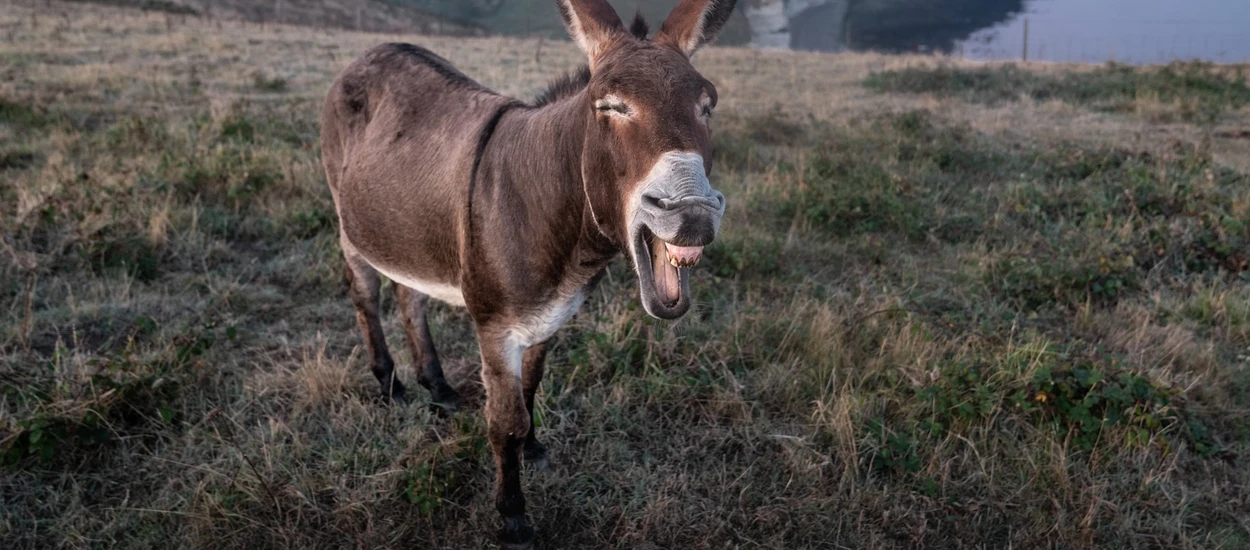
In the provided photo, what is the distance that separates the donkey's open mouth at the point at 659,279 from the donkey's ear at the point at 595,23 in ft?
2.63

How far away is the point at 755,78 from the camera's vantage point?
632 inches

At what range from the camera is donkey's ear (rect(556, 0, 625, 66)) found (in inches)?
92.8

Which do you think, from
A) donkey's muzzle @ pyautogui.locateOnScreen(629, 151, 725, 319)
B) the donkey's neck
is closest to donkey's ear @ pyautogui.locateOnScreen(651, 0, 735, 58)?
the donkey's neck

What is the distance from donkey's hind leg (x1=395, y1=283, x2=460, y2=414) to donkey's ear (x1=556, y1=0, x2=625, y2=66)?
190 centimetres

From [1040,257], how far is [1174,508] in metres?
2.68

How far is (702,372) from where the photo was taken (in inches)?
147

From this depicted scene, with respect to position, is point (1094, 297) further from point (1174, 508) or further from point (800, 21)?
point (800, 21)

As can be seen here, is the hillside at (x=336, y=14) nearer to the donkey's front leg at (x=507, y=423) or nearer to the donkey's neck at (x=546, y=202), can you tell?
the donkey's neck at (x=546, y=202)

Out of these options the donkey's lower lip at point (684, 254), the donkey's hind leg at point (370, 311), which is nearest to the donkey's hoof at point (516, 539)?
the donkey's hind leg at point (370, 311)

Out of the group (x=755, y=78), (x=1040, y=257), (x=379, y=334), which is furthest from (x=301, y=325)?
(x=755, y=78)

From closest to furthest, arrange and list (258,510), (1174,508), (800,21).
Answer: (258,510) → (1174,508) → (800,21)

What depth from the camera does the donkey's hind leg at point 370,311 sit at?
3.80 metres

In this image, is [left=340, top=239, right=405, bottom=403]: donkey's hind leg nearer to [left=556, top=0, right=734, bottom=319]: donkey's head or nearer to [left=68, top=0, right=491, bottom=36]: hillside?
[left=556, top=0, right=734, bottom=319]: donkey's head

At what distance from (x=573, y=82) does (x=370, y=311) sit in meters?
1.93
